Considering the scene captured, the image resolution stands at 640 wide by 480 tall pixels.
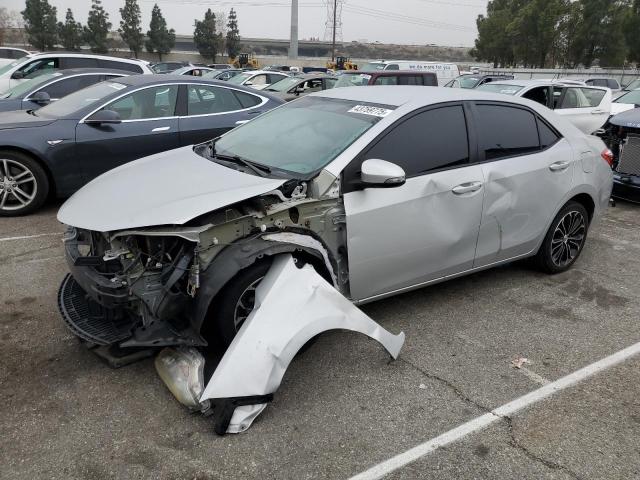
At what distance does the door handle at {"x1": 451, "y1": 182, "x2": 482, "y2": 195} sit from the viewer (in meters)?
3.70

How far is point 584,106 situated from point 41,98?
10386 millimetres

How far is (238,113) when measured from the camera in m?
7.05

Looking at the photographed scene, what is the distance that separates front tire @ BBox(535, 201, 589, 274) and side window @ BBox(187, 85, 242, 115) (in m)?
4.32

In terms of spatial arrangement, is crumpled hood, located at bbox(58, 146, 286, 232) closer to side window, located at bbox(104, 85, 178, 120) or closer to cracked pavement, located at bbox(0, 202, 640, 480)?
cracked pavement, located at bbox(0, 202, 640, 480)

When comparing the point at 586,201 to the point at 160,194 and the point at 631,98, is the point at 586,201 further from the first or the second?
the point at 631,98

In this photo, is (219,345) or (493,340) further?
(493,340)

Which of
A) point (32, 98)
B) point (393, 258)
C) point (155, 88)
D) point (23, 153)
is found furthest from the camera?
point (32, 98)

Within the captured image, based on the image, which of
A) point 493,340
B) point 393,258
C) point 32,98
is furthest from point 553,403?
point 32,98

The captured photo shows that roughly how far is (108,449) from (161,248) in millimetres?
1065

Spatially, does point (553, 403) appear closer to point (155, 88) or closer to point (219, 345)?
point (219, 345)

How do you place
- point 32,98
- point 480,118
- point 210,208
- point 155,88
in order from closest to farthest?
1. point 210,208
2. point 480,118
3. point 155,88
4. point 32,98

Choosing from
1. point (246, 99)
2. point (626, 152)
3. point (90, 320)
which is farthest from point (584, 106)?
point (90, 320)

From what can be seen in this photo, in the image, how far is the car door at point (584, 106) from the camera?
11.1 meters

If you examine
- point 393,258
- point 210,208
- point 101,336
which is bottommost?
point 101,336
